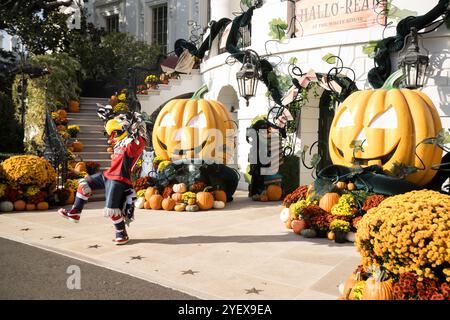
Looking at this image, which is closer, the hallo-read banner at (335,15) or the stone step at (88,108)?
the hallo-read banner at (335,15)

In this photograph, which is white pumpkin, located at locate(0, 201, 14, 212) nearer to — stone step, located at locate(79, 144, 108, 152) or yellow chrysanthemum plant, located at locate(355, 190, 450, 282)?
stone step, located at locate(79, 144, 108, 152)

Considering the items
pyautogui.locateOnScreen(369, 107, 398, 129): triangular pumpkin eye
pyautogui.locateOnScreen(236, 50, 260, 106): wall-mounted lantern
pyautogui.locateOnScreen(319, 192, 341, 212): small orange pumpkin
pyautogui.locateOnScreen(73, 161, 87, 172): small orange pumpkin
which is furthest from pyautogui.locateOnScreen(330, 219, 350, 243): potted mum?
pyautogui.locateOnScreen(73, 161, 87, 172): small orange pumpkin

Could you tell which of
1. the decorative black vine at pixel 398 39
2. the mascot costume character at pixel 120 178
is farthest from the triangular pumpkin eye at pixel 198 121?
the decorative black vine at pixel 398 39

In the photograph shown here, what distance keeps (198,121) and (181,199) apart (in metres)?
1.72

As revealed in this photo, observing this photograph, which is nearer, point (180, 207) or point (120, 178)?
point (120, 178)

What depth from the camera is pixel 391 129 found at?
615 cm

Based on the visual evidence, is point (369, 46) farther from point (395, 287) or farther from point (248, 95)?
point (395, 287)

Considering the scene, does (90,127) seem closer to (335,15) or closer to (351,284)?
(335,15)

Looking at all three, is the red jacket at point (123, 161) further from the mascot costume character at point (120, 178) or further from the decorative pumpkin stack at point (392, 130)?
the decorative pumpkin stack at point (392, 130)

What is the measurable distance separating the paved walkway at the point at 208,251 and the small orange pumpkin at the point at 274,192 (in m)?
1.53

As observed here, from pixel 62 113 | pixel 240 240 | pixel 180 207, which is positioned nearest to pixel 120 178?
pixel 240 240

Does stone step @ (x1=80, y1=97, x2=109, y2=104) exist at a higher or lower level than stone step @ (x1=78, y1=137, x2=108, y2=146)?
higher

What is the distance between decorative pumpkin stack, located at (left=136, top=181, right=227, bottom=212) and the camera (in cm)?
787

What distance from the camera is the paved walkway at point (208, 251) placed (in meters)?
3.89
